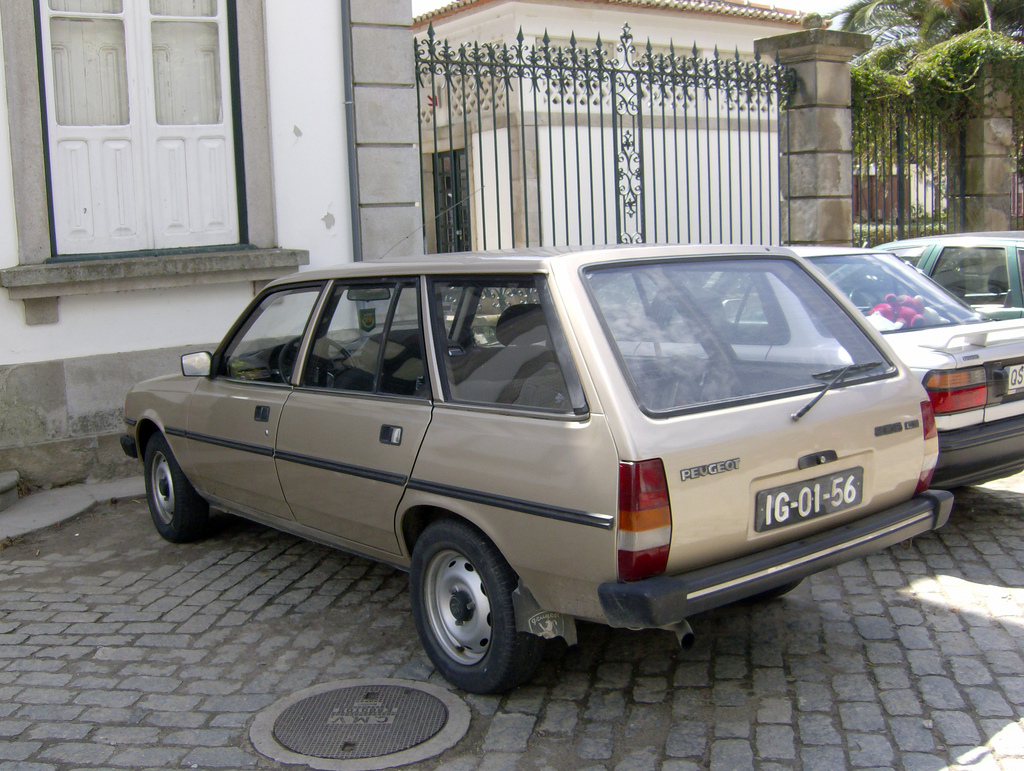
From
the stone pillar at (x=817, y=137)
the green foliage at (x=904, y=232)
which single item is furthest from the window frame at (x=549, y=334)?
the green foliage at (x=904, y=232)

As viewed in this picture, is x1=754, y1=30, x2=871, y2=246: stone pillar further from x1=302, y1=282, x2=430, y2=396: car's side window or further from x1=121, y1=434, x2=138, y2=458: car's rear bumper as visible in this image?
x1=302, y1=282, x2=430, y2=396: car's side window

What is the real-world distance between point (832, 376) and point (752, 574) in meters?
0.95

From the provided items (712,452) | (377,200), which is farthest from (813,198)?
(712,452)

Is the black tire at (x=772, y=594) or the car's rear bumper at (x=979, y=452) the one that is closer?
the black tire at (x=772, y=594)

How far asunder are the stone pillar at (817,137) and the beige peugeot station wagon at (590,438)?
8309 mm

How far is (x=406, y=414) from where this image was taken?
4.07 metres

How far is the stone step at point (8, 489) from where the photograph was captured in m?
6.96

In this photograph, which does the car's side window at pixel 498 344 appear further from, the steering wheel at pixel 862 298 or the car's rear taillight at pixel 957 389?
the steering wheel at pixel 862 298

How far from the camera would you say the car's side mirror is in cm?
554

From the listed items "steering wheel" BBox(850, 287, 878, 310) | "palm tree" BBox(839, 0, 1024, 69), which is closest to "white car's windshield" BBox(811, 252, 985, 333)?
"steering wheel" BBox(850, 287, 878, 310)

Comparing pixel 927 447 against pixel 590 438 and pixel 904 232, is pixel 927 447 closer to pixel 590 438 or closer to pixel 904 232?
pixel 590 438

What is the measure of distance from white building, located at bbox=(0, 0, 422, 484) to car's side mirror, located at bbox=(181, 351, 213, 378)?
236 cm

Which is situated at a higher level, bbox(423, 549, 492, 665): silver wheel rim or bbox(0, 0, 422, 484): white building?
bbox(0, 0, 422, 484): white building

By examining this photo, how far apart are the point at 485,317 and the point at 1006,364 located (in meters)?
2.96
